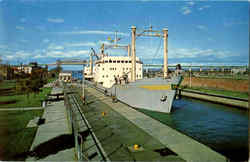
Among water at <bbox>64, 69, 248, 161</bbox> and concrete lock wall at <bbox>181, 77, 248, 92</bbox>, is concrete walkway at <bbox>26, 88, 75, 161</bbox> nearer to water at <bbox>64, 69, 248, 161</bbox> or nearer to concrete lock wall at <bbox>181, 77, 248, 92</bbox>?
water at <bbox>64, 69, 248, 161</bbox>

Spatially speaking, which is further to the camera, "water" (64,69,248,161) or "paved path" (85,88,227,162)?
"water" (64,69,248,161)

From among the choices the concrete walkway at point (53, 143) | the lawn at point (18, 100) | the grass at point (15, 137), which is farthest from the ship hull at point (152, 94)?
the lawn at point (18, 100)

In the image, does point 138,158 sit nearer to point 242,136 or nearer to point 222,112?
point 242,136

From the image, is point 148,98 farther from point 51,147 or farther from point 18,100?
point 18,100

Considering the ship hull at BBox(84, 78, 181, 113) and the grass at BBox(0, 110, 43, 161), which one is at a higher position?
the ship hull at BBox(84, 78, 181, 113)

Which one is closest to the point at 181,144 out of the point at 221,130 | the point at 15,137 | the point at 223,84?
the point at 221,130

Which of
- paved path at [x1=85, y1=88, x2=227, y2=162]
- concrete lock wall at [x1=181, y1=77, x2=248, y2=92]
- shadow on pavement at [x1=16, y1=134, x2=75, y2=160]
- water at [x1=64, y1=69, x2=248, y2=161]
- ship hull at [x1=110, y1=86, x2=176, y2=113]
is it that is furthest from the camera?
concrete lock wall at [x1=181, y1=77, x2=248, y2=92]

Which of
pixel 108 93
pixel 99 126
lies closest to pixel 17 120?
pixel 99 126

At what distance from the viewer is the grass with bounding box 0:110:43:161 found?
7021 mm

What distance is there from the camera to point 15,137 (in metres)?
8.90

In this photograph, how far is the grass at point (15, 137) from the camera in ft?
23.0

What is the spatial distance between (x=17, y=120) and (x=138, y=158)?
31.0 ft

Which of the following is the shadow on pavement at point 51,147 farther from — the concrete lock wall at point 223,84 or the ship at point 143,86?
the concrete lock wall at point 223,84

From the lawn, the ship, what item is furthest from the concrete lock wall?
the lawn
